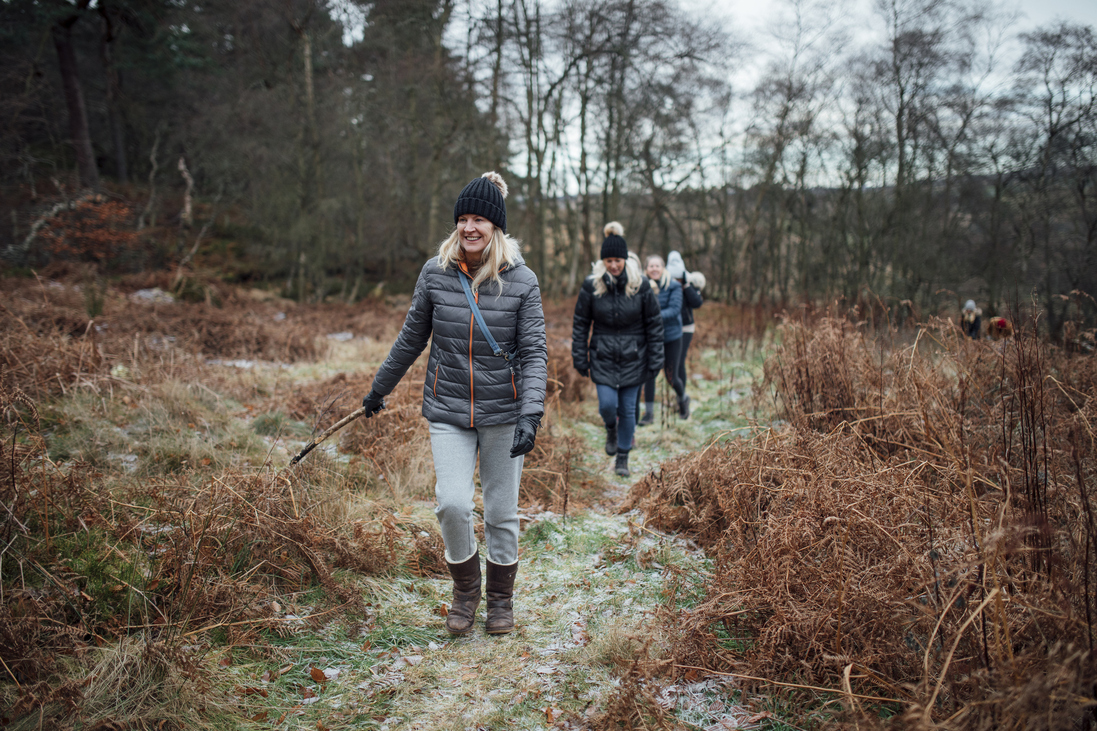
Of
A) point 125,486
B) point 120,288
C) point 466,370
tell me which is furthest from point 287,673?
point 120,288

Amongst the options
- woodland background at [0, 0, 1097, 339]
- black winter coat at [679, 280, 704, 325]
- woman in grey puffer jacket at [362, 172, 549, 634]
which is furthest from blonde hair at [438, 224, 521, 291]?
woodland background at [0, 0, 1097, 339]

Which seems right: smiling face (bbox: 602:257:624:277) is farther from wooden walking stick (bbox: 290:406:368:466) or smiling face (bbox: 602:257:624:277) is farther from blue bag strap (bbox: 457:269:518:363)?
wooden walking stick (bbox: 290:406:368:466)

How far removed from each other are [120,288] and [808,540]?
53.1 ft

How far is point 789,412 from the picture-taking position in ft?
16.5

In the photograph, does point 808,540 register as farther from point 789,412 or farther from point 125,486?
point 125,486

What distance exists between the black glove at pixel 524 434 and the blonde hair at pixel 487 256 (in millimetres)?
657

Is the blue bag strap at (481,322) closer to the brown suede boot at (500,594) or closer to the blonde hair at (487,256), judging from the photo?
the blonde hair at (487,256)

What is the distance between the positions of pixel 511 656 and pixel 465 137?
16221 mm

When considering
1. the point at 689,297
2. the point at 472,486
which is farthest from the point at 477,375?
the point at 689,297

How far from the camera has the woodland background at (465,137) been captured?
15.8m

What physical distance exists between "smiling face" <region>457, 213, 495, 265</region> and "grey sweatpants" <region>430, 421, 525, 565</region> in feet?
2.78

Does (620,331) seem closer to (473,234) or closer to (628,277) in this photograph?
(628,277)

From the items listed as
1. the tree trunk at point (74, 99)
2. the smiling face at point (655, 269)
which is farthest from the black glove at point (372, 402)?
the tree trunk at point (74, 99)

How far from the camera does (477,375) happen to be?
111 inches
